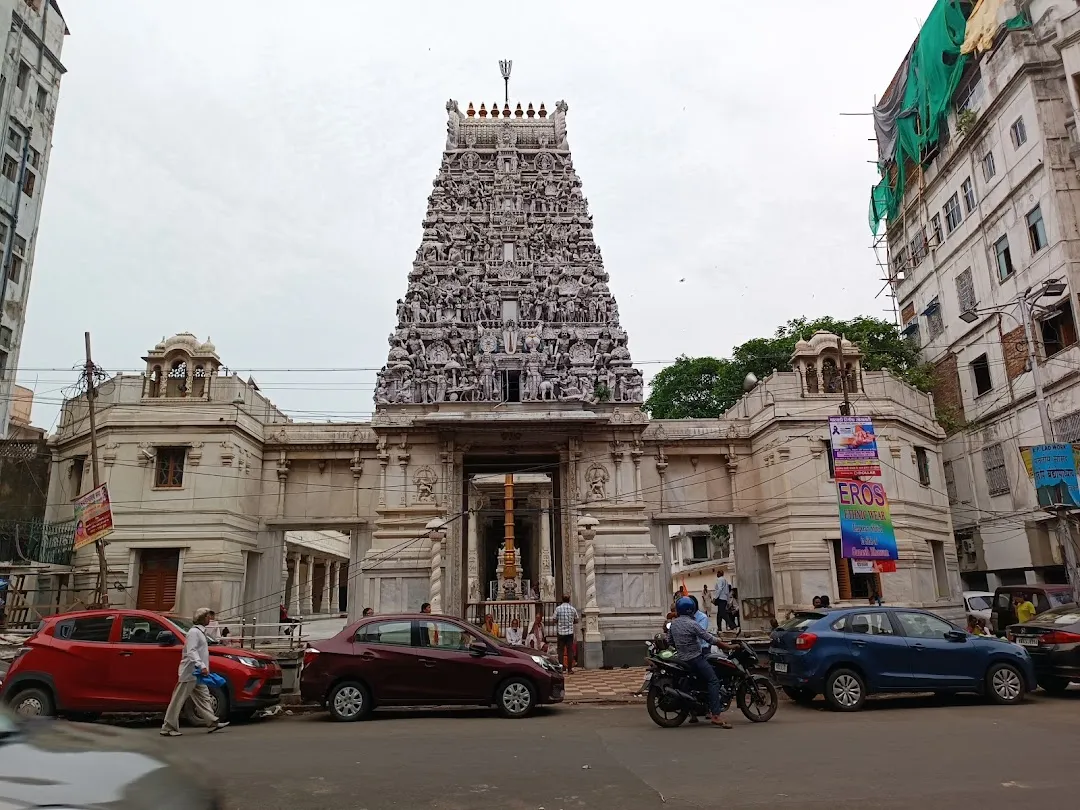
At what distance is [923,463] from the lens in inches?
971

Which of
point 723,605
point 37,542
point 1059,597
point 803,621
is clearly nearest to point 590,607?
point 723,605

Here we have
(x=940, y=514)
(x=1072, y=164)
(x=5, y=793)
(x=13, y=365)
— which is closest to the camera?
(x=5, y=793)

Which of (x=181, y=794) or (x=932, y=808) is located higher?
(x=181, y=794)

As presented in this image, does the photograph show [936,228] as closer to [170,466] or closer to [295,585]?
[170,466]

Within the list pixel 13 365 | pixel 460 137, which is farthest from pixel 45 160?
pixel 460 137

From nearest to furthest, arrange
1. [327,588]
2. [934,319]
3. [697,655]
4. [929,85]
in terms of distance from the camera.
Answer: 1. [697,655]
2. [929,85]
3. [934,319]
4. [327,588]

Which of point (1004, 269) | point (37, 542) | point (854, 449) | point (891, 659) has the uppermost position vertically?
point (1004, 269)

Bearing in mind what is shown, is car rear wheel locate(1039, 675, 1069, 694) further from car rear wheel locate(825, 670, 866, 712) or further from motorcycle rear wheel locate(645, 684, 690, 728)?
motorcycle rear wheel locate(645, 684, 690, 728)

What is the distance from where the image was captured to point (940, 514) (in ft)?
80.1

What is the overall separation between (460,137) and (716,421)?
15.3 meters

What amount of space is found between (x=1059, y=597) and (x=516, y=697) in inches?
687

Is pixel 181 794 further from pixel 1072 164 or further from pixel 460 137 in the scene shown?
pixel 1072 164

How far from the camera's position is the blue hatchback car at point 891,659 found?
10992 millimetres

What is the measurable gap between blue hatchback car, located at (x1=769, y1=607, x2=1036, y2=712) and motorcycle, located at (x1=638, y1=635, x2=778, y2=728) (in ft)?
4.09
